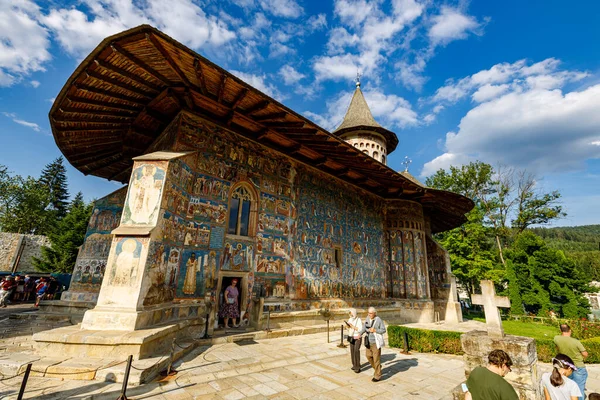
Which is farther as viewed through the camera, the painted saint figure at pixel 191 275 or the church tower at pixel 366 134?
the church tower at pixel 366 134

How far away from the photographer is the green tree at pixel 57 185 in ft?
114

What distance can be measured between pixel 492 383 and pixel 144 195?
7.18 m

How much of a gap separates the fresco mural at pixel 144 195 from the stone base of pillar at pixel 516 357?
21.8ft

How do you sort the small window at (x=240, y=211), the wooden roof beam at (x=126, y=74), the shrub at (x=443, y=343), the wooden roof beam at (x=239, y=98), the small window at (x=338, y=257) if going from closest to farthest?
the wooden roof beam at (x=126, y=74) < the shrub at (x=443, y=343) < the wooden roof beam at (x=239, y=98) < the small window at (x=240, y=211) < the small window at (x=338, y=257)

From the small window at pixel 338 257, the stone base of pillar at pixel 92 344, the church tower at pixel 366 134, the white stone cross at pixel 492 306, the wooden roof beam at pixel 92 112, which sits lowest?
the stone base of pillar at pixel 92 344

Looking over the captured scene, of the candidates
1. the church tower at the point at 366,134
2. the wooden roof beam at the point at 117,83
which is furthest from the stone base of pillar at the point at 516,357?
the church tower at the point at 366,134

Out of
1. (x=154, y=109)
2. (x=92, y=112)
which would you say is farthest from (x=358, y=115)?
(x=92, y=112)

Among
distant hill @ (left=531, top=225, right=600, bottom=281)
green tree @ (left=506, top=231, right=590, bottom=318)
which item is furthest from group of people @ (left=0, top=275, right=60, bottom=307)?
distant hill @ (left=531, top=225, right=600, bottom=281)

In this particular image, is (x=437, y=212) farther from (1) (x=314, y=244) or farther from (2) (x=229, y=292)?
(2) (x=229, y=292)

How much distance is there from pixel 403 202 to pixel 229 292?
39.8 feet

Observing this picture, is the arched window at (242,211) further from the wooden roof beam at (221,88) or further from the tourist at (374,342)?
the tourist at (374,342)

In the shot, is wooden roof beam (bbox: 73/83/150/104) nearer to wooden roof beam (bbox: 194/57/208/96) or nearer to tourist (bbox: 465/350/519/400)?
wooden roof beam (bbox: 194/57/208/96)

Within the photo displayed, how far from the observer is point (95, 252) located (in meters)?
10.8

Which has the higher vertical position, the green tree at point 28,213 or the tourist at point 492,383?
the green tree at point 28,213
